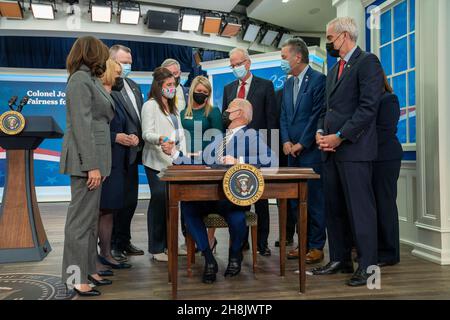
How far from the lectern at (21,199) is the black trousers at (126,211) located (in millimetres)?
623

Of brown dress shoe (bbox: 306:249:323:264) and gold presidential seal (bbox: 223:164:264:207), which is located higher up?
gold presidential seal (bbox: 223:164:264:207)

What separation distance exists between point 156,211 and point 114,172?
0.47 m

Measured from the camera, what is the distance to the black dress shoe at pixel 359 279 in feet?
8.15

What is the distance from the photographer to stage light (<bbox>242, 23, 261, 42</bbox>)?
9.06 meters

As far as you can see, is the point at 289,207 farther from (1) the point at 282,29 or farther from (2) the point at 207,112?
(1) the point at 282,29

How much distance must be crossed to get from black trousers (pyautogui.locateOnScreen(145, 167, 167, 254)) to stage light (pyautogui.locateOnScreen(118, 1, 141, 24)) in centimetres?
541

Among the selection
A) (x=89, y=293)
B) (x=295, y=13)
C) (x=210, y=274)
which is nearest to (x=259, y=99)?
(x=210, y=274)

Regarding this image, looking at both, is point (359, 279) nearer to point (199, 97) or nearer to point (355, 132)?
point (355, 132)

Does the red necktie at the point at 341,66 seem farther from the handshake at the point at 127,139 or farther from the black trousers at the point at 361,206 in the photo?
the handshake at the point at 127,139

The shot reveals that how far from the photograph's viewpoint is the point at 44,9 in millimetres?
7234

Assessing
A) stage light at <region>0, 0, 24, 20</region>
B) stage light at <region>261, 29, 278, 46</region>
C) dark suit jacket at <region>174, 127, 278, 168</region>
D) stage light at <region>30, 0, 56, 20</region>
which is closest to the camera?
dark suit jacket at <region>174, 127, 278, 168</region>

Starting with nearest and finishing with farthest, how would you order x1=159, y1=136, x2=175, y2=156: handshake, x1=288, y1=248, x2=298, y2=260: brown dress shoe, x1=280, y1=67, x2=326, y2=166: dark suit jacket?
x1=159, y1=136, x2=175, y2=156: handshake < x1=280, y1=67, x2=326, y2=166: dark suit jacket < x1=288, y1=248, x2=298, y2=260: brown dress shoe

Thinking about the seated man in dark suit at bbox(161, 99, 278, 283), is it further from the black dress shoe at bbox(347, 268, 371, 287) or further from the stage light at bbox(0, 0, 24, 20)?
the stage light at bbox(0, 0, 24, 20)

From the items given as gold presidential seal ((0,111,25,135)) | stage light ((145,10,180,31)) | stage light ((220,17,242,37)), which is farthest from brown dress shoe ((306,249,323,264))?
stage light ((220,17,242,37))
